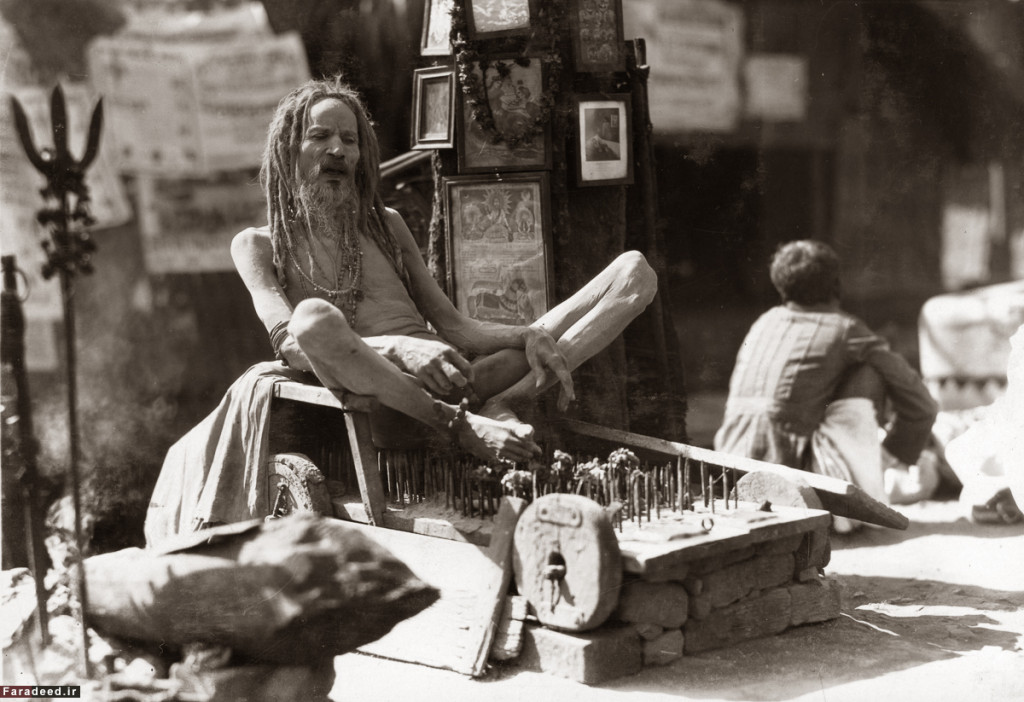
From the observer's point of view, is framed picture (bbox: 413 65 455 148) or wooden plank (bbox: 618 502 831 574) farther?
framed picture (bbox: 413 65 455 148)

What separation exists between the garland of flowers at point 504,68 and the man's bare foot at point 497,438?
185 cm

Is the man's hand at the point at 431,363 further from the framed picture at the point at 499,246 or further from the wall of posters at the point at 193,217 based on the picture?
the wall of posters at the point at 193,217

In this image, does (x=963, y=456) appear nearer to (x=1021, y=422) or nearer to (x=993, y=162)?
(x=1021, y=422)

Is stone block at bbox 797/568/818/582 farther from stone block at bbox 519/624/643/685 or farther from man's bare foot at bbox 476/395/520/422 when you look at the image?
man's bare foot at bbox 476/395/520/422

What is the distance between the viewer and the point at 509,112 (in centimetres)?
615

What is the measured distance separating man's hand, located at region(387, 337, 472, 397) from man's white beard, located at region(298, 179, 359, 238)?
2.64 ft

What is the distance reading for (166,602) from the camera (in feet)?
13.5

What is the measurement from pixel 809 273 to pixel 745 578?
124 inches

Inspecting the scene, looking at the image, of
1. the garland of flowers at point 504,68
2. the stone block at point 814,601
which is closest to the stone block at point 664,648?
the stone block at point 814,601

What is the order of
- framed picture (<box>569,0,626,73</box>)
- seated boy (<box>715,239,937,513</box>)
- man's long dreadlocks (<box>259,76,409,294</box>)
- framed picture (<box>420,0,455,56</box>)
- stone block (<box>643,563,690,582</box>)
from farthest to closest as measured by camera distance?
seated boy (<box>715,239,937,513</box>), framed picture (<box>420,0,455,56</box>), framed picture (<box>569,0,626,73</box>), man's long dreadlocks (<box>259,76,409,294</box>), stone block (<box>643,563,690,582</box>)

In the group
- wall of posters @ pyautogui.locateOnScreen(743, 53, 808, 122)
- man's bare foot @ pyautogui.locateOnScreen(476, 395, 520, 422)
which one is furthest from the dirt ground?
wall of posters @ pyautogui.locateOnScreen(743, 53, 808, 122)

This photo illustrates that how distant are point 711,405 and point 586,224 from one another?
2873 millimetres

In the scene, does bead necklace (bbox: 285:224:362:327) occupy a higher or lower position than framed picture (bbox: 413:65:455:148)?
lower

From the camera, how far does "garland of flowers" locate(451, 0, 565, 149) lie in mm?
6102
